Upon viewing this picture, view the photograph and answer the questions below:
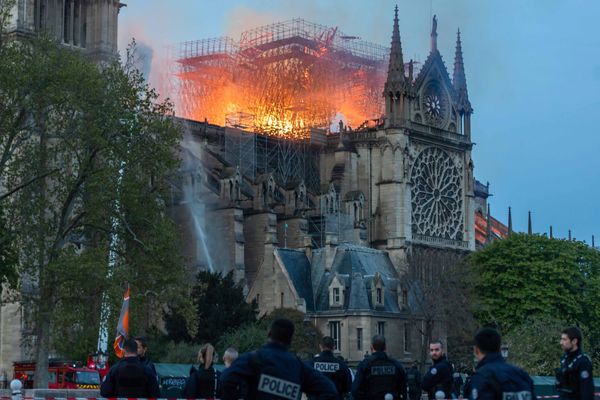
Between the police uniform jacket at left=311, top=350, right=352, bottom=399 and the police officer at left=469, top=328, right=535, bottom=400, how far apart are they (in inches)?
348

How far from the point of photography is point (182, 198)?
9194cm

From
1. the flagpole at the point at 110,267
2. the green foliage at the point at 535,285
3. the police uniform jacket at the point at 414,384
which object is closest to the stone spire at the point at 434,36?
the green foliage at the point at 535,285

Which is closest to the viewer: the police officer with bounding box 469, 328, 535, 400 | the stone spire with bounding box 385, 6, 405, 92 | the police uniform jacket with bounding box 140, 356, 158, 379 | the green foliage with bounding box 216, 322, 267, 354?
the police officer with bounding box 469, 328, 535, 400

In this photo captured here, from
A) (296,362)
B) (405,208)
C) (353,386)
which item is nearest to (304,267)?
(405,208)

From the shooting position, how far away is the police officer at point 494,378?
1435 centimetres

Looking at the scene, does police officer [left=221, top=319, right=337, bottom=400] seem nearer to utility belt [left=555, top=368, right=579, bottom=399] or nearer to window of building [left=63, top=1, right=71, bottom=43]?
utility belt [left=555, top=368, right=579, bottom=399]

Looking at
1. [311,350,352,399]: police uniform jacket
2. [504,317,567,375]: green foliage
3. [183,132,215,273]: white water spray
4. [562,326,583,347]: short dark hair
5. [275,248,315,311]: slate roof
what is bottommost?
[311,350,352,399]: police uniform jacket

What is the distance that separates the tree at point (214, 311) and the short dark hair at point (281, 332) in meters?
59.2

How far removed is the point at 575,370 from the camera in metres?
19.2

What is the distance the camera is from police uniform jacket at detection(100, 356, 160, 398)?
19125 millimetres

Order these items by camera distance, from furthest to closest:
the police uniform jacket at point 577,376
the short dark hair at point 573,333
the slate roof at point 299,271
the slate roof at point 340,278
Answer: the slate roof at point 299,271 → the slate roof at point 340,278 → the police uniform jacket at point 577,376 → the short dark hair at point 573,333

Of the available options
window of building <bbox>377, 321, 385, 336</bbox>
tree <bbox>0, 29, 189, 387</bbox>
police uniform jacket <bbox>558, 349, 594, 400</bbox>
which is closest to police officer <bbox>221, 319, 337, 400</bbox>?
police uniform jacket <bbox>558, 349, 594, 400</bbox>

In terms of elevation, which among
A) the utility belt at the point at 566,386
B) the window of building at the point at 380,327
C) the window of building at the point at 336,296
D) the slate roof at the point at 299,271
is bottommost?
the utility belt at the point at 566,386

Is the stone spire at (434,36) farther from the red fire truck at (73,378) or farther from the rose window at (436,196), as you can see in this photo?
the red fire truck at (73,378)
